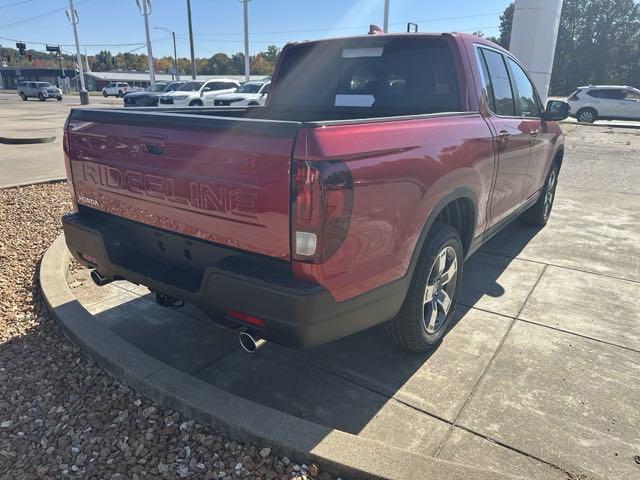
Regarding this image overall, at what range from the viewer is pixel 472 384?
289cm

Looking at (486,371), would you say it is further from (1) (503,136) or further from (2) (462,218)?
(1) (503,136)

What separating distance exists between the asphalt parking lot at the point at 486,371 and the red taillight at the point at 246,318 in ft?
2.36

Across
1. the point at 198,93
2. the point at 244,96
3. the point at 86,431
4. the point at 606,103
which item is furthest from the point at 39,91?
the point at 86,431

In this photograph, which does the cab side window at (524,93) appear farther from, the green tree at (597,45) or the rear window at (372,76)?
the green tree at (597,45)

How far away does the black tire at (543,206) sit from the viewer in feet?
19.0

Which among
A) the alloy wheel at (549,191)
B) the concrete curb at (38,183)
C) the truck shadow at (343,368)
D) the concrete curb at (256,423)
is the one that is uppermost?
the alloy wheel at (549,191)

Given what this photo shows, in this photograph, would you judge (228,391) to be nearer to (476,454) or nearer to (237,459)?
(237,459)

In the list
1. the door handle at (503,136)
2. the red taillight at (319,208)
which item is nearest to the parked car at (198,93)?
the door handle at (503,136)

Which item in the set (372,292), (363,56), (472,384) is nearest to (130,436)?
(372,292)

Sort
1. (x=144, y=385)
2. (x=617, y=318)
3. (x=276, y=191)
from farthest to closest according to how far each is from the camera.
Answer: (x=617, y=318) → (x=144, y=385) → (x=276, y=191)

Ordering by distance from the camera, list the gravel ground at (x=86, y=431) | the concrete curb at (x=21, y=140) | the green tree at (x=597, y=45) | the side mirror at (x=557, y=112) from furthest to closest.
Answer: the green tree at (x=597, y=45) → the concrete curb at (x=21, y=140) → the side mirror at (x=557, y=112) → the gravel ground at (x=86, y=431)

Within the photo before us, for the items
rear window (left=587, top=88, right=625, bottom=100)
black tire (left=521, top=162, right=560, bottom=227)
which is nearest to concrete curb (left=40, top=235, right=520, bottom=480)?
black tire (left=521, top=162, right=560, bottom=227)

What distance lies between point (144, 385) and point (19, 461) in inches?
25.4

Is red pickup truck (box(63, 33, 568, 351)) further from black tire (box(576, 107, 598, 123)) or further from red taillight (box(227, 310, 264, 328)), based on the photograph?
black tire (box(576, 107, 598, 123))
